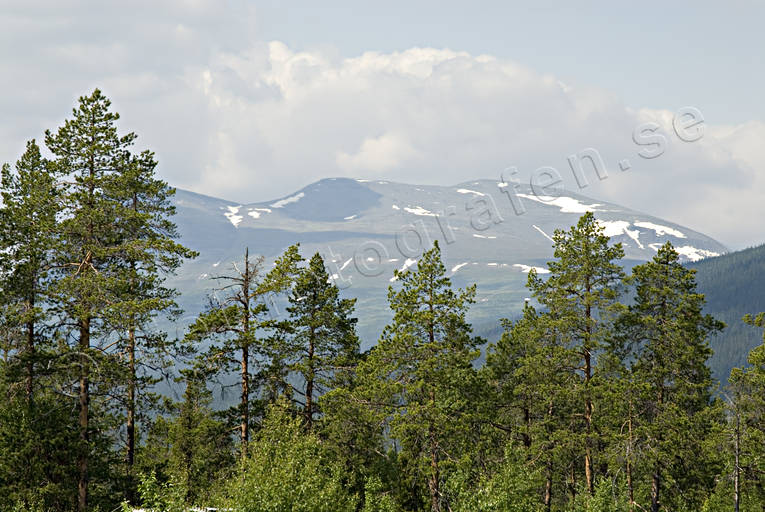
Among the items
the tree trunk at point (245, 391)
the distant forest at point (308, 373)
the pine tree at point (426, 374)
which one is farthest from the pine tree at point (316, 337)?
the pine tree at point (426, 374)

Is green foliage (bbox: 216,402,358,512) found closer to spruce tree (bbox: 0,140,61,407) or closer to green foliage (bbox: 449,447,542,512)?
green foliage (bbox: 449,447,542,512)

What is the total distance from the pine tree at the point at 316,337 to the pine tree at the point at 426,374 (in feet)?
9.96

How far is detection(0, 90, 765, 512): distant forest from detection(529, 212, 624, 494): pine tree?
97mm

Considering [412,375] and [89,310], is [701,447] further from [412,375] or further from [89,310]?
[89,310]

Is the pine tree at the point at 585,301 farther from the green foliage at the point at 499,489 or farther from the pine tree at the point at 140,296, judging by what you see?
the pine tree at the point at 140,296

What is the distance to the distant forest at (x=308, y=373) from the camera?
92.8ft

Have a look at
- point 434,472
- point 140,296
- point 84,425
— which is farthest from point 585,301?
point 84,425

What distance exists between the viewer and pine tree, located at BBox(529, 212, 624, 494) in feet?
112

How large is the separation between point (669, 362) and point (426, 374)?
12749 millimetres

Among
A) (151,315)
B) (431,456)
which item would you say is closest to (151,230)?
(151,315)

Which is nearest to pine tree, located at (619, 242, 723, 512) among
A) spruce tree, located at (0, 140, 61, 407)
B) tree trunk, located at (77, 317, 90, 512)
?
tree trunk, located at (77, 317, 90, 512)

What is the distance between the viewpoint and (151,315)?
28.8 meters

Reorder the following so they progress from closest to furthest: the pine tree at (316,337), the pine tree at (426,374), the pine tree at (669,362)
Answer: the pine tree at (426,374) < the pine tree at (669,362) < the pine tree at (316,337)

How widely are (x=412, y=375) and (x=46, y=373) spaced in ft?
45.9
